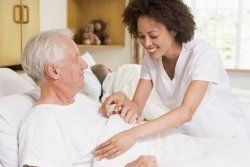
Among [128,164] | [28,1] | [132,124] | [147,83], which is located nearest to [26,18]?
[28,1]

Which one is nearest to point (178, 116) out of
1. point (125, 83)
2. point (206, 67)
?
point (206, 67)

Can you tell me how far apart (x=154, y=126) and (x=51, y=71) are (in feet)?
1.41

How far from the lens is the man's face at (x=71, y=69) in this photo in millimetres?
1358

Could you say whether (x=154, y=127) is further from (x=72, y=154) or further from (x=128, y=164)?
(x=72, y=154)

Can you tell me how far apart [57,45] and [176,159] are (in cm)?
61

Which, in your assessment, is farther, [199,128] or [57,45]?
[199,128]

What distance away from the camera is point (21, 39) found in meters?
2.72

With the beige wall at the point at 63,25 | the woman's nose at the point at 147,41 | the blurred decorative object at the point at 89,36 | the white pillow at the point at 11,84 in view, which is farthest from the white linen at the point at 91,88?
the blurred decorative object at the point at 89,36

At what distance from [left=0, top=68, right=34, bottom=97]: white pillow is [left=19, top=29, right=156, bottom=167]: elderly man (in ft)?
1.30

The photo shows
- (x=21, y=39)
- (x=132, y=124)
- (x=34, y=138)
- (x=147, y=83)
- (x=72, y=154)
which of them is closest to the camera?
(x=34, y=138)

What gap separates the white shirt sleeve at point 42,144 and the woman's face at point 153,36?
1.64 feet

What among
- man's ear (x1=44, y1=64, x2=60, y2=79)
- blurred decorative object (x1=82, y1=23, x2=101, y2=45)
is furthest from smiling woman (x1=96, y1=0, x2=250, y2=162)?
blurred decorative object (x1=82, y1=23, x2=101, y2=45)

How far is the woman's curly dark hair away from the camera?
4.78 ft

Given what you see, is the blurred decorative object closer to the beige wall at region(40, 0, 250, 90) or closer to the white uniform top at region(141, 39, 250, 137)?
the beige wall at region(40, 0, 250, 90)
